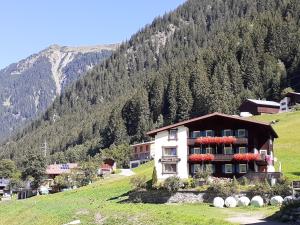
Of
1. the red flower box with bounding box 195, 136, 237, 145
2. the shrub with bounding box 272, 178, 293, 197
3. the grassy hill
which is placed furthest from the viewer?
the red flower box with bounding box 195, 136, 237, 145

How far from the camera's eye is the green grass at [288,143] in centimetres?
7119

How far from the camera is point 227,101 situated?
543ft

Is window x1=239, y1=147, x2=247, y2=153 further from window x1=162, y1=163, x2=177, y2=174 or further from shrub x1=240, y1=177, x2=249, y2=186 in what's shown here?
shrub x1=240, y1=177, x2=249, y2=186

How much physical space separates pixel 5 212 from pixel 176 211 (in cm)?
2920

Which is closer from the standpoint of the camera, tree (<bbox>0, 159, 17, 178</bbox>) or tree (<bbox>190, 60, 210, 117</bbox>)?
tree (<bbox>190, 60, 210, 117</bbox>)

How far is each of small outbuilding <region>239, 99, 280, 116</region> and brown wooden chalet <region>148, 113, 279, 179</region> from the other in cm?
7155

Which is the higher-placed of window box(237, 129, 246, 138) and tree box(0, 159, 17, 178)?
window box(237, 129, 246, 138)

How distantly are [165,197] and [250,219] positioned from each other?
63.0 ft

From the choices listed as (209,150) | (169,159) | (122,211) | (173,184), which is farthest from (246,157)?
(122,211)

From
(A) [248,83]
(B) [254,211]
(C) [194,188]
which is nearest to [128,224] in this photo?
(B) [254,211]

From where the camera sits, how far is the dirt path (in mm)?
39094

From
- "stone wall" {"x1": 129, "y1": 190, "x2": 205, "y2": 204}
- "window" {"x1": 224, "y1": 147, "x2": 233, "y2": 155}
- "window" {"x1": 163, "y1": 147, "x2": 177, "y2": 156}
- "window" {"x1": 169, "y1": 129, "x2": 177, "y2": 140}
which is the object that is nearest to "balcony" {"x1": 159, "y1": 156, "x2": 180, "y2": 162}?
"window" {"x1": 163, "y1": 147, "x2": 177, "y2": 156}

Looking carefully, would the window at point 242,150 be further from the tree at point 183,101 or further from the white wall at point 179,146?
the tree at point 183,101

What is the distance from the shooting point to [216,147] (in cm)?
6994
